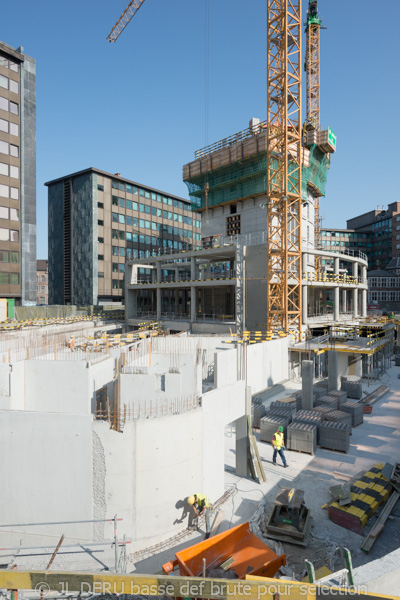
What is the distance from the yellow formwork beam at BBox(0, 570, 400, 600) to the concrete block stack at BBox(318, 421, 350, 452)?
9.18m

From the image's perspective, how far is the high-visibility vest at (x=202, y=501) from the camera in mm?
8695

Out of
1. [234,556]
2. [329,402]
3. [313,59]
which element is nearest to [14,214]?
[329,402]

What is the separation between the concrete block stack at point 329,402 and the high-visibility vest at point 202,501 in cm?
866

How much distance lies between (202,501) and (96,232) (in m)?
54.7

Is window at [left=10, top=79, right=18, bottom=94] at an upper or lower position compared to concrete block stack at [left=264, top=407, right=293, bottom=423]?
upper

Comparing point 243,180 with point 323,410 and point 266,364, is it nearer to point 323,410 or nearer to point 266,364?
point 266,364

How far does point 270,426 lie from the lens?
1366 cm

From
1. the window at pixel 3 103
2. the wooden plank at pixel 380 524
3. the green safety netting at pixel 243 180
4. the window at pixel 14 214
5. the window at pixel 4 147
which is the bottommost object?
the wooden plank at pixel 380 524

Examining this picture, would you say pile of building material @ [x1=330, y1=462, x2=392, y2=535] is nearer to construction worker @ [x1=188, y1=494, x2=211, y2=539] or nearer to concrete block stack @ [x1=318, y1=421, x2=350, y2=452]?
concrete block stack @ [x1=318, y1=421, x2=350, y2=452]

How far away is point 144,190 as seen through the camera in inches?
2630

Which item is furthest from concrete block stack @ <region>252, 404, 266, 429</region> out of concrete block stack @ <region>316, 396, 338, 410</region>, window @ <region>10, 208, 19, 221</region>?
window @ <region>10, 208, 19, 221</region>

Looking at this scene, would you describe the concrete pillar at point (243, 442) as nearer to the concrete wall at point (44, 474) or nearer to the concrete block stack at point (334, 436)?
the concrete block stack at point (334, 436)

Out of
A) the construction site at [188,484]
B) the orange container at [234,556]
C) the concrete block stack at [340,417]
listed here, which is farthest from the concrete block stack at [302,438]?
the orange container at [234,556]

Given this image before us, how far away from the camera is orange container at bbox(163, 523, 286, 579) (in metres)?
6.90
